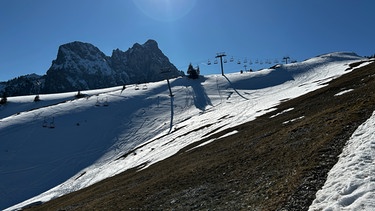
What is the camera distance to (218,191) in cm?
1641

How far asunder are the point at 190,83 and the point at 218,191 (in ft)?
343

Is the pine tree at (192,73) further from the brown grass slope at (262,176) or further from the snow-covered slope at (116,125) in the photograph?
the brown grass slope at (262,176)

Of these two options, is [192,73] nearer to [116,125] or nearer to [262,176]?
[116,125]

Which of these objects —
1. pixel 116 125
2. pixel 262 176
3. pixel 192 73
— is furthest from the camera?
pixel 192 73

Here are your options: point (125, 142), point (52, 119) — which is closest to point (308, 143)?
point (125, 142)

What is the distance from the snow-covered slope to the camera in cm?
5150

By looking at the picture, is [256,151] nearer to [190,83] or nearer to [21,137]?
[21,137]

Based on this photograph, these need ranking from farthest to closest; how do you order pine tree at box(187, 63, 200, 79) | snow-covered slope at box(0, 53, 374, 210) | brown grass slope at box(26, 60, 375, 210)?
1. pine tree at box(187, 63, 200, 79)
2. snow-covered slope at box(0, 53, 374, 210)
3. brown grass slope at box(26, 60, 375, 210)

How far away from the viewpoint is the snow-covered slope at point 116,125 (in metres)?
51.5

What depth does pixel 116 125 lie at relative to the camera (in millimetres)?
79438

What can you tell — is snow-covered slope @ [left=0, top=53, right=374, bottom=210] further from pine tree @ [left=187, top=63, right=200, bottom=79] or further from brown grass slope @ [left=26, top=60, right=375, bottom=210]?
brown grass slope @ [left=26, top=60, right=375, bottom=210]

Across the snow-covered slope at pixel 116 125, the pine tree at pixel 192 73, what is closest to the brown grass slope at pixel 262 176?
the snow-covered slope at pixel 116 125

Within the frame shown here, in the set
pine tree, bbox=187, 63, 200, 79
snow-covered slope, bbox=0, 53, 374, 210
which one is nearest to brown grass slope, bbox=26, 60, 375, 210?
snow-covered slope, bbox=0, 53, 374, 210

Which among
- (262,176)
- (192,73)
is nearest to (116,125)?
(192,73)
